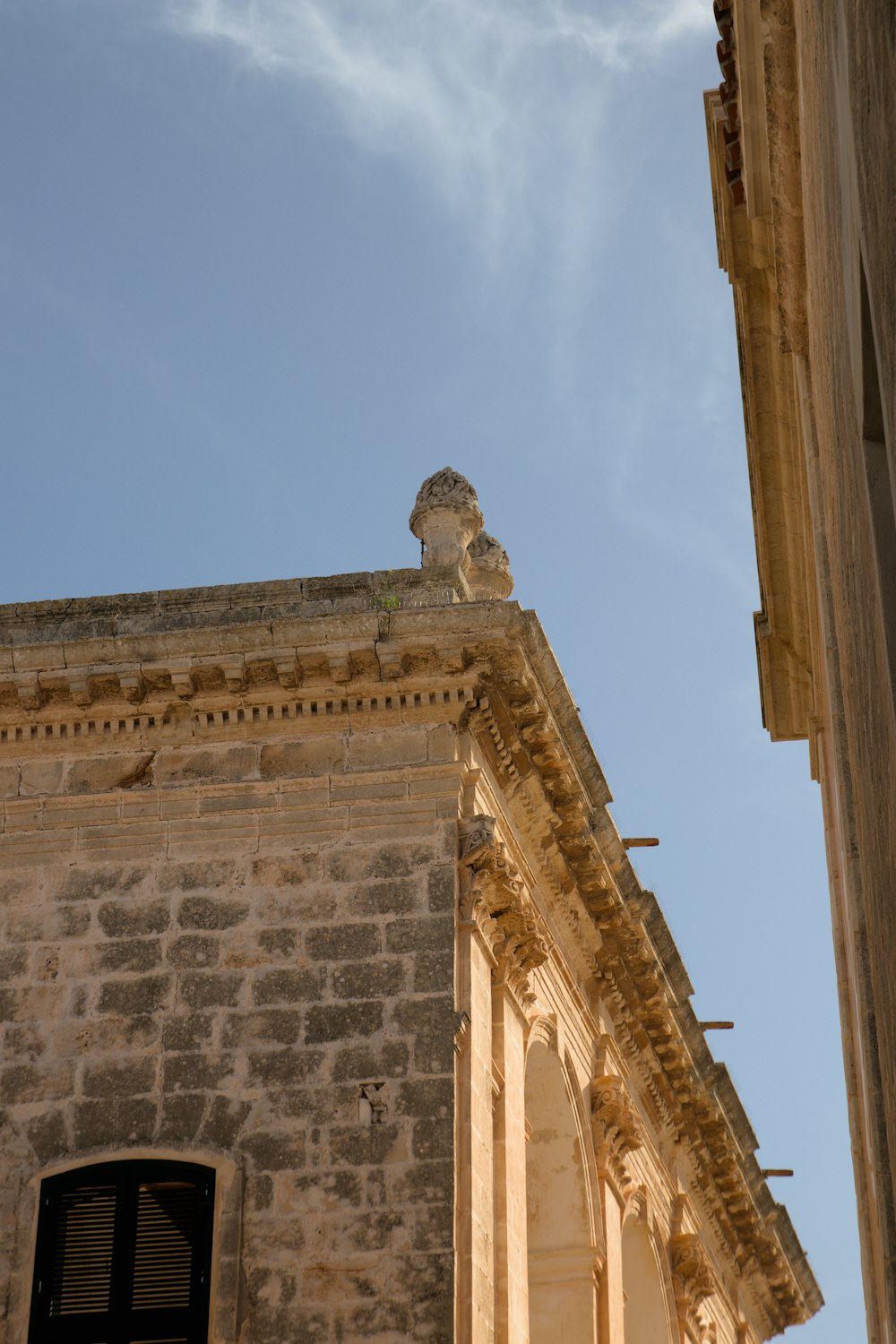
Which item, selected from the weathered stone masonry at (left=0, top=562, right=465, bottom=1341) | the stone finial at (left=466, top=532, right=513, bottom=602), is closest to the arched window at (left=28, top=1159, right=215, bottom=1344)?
the weathered stone masonry at (left=0, top=562, right=465, bottom=1341)

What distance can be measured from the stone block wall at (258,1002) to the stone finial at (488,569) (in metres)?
2.42

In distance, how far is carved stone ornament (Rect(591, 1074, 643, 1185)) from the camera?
1445 cm

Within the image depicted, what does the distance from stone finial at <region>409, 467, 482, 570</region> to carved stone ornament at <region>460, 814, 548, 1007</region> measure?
229 centimetres

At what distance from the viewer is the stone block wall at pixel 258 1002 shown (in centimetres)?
1019

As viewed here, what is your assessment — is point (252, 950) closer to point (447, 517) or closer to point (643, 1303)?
point (447, 517)

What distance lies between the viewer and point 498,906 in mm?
11664

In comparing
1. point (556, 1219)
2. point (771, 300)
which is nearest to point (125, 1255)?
point (556, 1219)

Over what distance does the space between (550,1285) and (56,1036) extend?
16.0 feet

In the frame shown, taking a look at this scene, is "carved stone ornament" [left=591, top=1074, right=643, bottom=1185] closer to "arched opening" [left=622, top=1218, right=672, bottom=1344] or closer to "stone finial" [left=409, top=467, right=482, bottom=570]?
"arched opening" [left=622, top=1218, right=672, bottom=1344]

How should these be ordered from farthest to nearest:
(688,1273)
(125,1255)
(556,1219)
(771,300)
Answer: (688,1273) → (556,1219) → (771,300) → (125,1255)

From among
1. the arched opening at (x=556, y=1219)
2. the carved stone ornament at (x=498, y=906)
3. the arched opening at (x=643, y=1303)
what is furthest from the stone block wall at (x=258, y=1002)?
the arched opening at (x=643, y=1303)

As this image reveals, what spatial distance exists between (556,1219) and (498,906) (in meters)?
3.61

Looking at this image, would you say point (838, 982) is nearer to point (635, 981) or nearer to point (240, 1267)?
point (635, 981)

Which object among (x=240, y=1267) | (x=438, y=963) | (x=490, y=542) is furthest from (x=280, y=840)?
(x=490, y=542)
